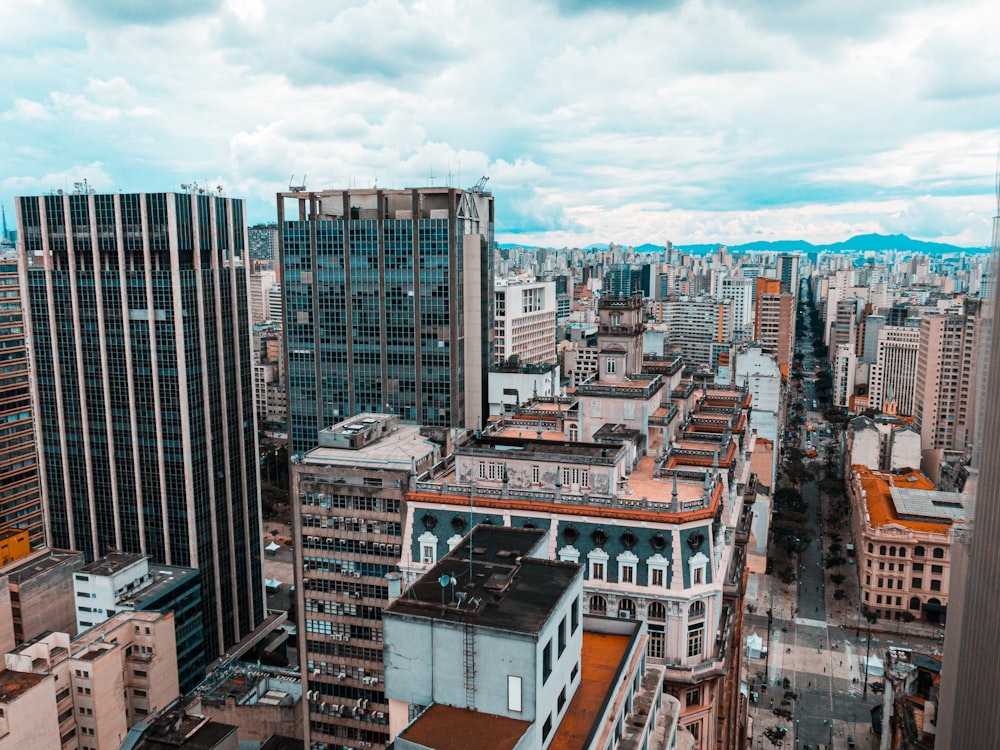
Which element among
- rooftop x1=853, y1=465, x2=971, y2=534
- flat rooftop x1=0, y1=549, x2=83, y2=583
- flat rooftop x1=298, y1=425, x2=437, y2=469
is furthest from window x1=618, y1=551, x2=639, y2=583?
rooftop x1=853, y1=465, x2=971, y2=534

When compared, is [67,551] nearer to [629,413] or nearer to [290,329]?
[290,329]

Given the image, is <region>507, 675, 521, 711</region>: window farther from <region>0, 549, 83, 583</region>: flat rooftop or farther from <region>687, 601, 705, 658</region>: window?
<region>0, 549, 83, 583</region>: flat rooftop

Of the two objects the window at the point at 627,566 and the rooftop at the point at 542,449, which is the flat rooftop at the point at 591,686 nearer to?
the window at the point at 627,566

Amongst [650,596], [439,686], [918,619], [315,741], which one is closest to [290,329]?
[315,741]

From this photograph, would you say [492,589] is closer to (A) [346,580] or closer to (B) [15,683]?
(A) [346,580]

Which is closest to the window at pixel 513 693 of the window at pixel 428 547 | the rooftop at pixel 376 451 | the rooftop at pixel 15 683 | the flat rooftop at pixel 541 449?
the window at pixel 428 547

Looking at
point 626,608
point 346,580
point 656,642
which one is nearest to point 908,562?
point 656,642
